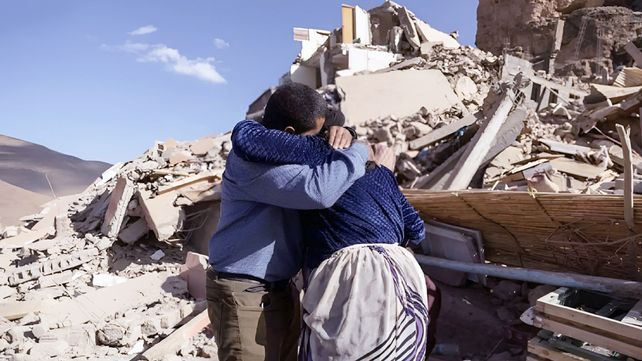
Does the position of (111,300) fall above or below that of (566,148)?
below

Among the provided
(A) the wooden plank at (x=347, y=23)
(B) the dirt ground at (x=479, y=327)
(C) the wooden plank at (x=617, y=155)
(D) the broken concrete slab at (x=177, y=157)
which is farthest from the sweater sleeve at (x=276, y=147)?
(A) the wooden plank at (x=347, y=23)

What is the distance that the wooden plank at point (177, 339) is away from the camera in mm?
3384

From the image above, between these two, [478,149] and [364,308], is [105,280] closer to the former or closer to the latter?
[478,149]

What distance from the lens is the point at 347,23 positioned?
56.0ft

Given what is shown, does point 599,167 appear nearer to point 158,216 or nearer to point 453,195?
point 453,195

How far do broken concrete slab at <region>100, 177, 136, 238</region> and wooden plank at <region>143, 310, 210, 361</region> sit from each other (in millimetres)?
2678

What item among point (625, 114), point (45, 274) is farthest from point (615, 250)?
point (45, 274)

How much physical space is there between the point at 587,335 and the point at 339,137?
1.36m

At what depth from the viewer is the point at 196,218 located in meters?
5.93

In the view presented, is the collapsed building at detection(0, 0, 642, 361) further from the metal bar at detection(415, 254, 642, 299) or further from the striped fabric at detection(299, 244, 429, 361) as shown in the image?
the striped fabric at detection(299, 244, 429, 361)

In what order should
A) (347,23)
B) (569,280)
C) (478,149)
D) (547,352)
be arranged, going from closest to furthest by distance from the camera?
1. (547,352)
2. (569,280)
3. (478,149)
4. (347,23)

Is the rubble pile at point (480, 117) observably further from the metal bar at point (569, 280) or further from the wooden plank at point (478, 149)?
the metal bar at point (569, 280)

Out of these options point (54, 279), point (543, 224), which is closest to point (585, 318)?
point (543, 224)

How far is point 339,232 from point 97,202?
655 cm
